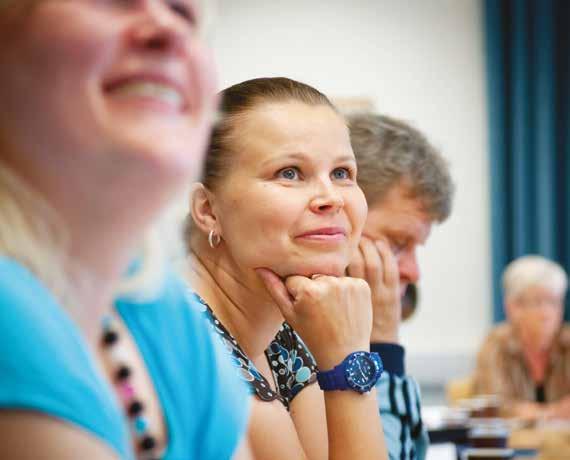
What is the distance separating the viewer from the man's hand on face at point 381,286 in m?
1.97

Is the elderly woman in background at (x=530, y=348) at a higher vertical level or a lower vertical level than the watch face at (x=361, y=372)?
higher

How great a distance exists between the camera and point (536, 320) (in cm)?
529

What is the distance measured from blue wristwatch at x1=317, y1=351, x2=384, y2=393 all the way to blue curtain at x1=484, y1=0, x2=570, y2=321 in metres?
5.80

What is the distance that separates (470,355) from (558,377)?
2.05 meters

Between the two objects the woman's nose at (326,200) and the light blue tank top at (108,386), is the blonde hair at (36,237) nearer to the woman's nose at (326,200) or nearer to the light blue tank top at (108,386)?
the light blue tank top at (108,386)

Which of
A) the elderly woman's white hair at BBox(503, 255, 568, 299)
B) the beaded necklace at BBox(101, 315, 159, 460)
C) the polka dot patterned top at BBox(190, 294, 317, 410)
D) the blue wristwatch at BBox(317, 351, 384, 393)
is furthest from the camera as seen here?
the elderly woman's white hair at BBox(503, 255, 568, 299)

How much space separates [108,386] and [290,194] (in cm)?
80

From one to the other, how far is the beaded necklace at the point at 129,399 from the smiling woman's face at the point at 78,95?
0.22m

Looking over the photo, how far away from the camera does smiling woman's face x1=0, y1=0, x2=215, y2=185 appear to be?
2.33ft

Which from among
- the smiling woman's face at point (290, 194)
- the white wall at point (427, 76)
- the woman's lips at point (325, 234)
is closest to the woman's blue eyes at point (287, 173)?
the smiling woman's face at point (290, 194)

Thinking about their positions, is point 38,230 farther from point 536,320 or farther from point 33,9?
point 536,320

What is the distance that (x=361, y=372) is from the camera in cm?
150

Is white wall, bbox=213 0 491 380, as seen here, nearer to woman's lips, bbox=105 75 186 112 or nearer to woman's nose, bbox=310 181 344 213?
woman's nose, bbox=310 181 344 213

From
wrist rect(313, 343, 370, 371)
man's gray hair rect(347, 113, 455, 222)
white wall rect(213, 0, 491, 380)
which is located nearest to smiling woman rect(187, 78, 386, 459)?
wrist rect(313, 343, 370, 371)
